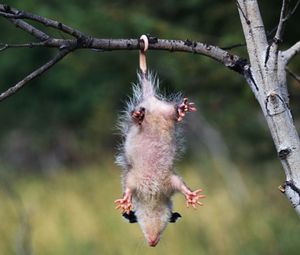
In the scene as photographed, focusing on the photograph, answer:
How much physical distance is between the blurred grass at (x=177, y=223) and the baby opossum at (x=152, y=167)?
301 cm

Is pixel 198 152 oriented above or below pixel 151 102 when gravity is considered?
above

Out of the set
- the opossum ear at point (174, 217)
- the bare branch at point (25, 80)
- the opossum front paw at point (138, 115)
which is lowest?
the opossum ear at point (174, 217)

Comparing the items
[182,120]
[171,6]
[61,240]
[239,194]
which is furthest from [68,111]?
[182,120]

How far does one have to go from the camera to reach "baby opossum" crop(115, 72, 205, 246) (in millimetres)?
2486

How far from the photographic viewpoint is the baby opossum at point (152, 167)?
249 centimetres

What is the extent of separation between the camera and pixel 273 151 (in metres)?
7.90

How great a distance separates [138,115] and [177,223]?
5.96m

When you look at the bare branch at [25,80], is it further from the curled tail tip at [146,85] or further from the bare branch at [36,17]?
the curled tail tip at [146,85]

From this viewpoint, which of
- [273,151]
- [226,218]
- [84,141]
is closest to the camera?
[273,151]

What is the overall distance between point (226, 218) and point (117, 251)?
1725 millimetres

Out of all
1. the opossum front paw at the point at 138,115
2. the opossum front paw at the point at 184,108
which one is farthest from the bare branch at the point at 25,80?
the opossum front paw at the point at 184,108

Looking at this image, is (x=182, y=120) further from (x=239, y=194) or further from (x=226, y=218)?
(x=239, y=194)

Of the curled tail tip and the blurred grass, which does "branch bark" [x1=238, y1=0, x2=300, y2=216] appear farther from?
the blurred grass

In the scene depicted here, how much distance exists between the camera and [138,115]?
2508mm
